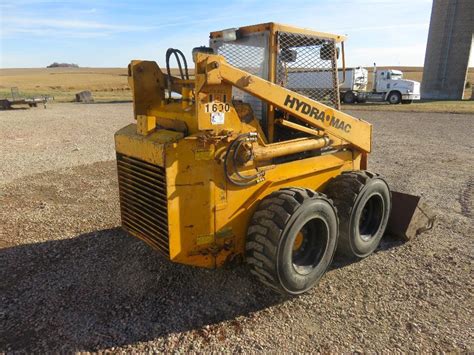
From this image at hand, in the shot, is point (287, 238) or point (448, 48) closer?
point (287, 238)

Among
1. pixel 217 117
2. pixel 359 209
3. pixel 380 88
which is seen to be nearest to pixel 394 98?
pixel 380 88

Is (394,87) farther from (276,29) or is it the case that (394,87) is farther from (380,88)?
(276,29)

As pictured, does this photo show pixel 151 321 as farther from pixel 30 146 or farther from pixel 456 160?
pixel 30 146

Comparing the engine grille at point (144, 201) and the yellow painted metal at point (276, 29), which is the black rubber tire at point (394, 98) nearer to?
the yellow painted metal at point (276, 29)

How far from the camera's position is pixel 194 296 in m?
4.07

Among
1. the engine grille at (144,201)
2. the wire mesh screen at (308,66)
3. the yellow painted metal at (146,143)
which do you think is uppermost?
the wire mesh screen at (308,66)

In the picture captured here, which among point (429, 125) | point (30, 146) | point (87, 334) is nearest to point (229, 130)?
point (87, 334)

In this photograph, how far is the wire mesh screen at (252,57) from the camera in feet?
13.8

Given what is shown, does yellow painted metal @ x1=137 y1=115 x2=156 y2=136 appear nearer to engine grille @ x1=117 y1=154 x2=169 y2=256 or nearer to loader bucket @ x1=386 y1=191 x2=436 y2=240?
engine grille @ x1=117 y1=154 x2=169 y2=256

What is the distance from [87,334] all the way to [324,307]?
227 centimetres

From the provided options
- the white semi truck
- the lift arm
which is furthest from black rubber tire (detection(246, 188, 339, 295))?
the white semi truck

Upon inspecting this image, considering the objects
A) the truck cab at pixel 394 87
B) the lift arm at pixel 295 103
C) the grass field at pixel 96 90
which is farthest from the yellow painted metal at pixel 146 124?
the truck cab at pixel 394 87

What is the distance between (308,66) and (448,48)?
1407 inches

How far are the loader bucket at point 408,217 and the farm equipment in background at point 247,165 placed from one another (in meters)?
0.67
